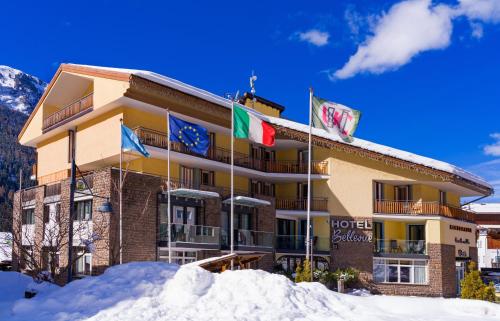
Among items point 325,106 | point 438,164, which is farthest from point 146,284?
point 438,164

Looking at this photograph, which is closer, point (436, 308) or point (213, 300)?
point (213, 300)

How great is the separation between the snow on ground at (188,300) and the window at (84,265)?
1097cm

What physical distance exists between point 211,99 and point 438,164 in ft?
53.8

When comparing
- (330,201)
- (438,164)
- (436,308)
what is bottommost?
(436,308)

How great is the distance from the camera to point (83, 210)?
112 ft

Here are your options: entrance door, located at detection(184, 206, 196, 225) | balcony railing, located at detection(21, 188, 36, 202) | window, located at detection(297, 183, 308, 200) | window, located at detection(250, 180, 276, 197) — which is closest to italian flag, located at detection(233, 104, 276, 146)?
entrance door, located at detection(184, 206, 196, 225)

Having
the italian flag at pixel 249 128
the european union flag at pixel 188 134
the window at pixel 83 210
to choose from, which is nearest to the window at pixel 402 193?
the italian flag at pixel 249 128

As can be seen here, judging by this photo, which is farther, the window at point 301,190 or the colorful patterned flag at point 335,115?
the window at point 301,190

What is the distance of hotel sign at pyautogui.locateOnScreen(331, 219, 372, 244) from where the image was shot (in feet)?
134

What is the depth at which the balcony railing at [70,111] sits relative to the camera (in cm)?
3779

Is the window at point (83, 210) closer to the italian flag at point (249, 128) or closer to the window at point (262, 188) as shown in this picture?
the italian flag at point (249, 128)

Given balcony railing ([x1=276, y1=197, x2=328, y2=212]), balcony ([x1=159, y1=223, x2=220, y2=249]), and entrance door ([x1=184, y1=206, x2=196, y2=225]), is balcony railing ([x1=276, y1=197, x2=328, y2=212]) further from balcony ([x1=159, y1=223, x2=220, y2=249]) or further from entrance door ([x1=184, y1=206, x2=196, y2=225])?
balcony ([x1=159, y1=223, x2=220, y2=249])

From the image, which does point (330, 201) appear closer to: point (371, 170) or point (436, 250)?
point (371, 170)

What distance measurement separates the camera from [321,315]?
63.2 feet
